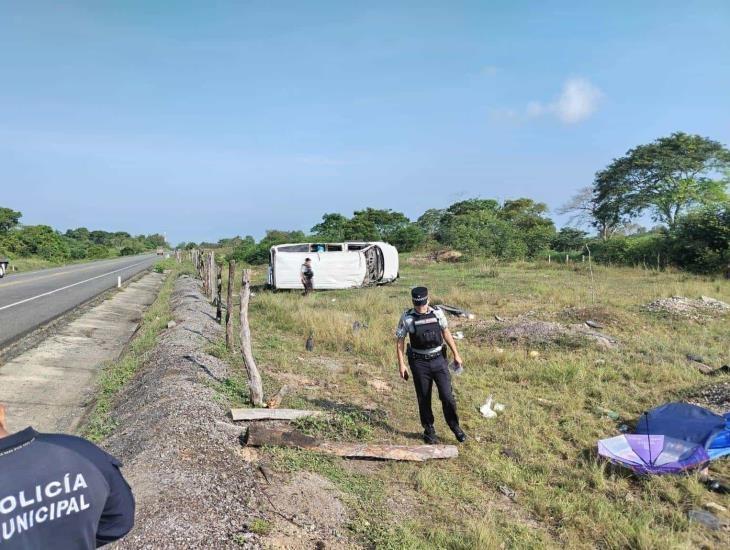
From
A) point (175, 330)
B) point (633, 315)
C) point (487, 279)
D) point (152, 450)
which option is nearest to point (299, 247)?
point (487, 279)

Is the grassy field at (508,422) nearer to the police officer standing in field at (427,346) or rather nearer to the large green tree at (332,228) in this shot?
the police officer standing in field at (427,346)

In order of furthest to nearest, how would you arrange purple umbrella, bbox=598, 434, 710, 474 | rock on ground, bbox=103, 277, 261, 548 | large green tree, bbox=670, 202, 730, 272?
large green tree, bbox=670, 202, 730, 272 < purple umbrella, bbox=598, 434, 710, 474 < rock on ground, bbox=103, 277, 261, 548

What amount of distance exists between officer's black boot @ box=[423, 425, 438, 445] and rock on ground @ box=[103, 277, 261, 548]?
2.14 meters

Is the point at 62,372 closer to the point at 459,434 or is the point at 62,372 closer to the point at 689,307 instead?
the point at 459,434

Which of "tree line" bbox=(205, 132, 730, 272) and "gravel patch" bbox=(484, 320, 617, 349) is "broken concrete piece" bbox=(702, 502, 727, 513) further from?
"tree line" bbox=(205, 132, 730, 272)

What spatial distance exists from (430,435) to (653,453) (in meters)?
2.33

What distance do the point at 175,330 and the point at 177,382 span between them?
13.0 feet

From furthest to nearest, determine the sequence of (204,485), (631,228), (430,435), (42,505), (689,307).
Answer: (631,228) → (689,307) → (430,435) → (204,485) → (42,505)

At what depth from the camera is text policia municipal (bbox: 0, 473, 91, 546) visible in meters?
1.46

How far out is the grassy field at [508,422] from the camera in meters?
4.24

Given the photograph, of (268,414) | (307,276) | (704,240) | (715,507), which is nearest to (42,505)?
(268,414)

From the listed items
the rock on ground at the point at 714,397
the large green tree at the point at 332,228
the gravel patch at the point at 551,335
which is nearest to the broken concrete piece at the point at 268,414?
the rock on ground at the point at 714,397

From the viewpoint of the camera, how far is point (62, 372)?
9094mm

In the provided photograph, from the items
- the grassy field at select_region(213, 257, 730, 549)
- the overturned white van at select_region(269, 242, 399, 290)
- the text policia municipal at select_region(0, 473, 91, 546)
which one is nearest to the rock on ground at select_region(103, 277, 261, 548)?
the grassy field at select_region(213, 257, 730, 549)
